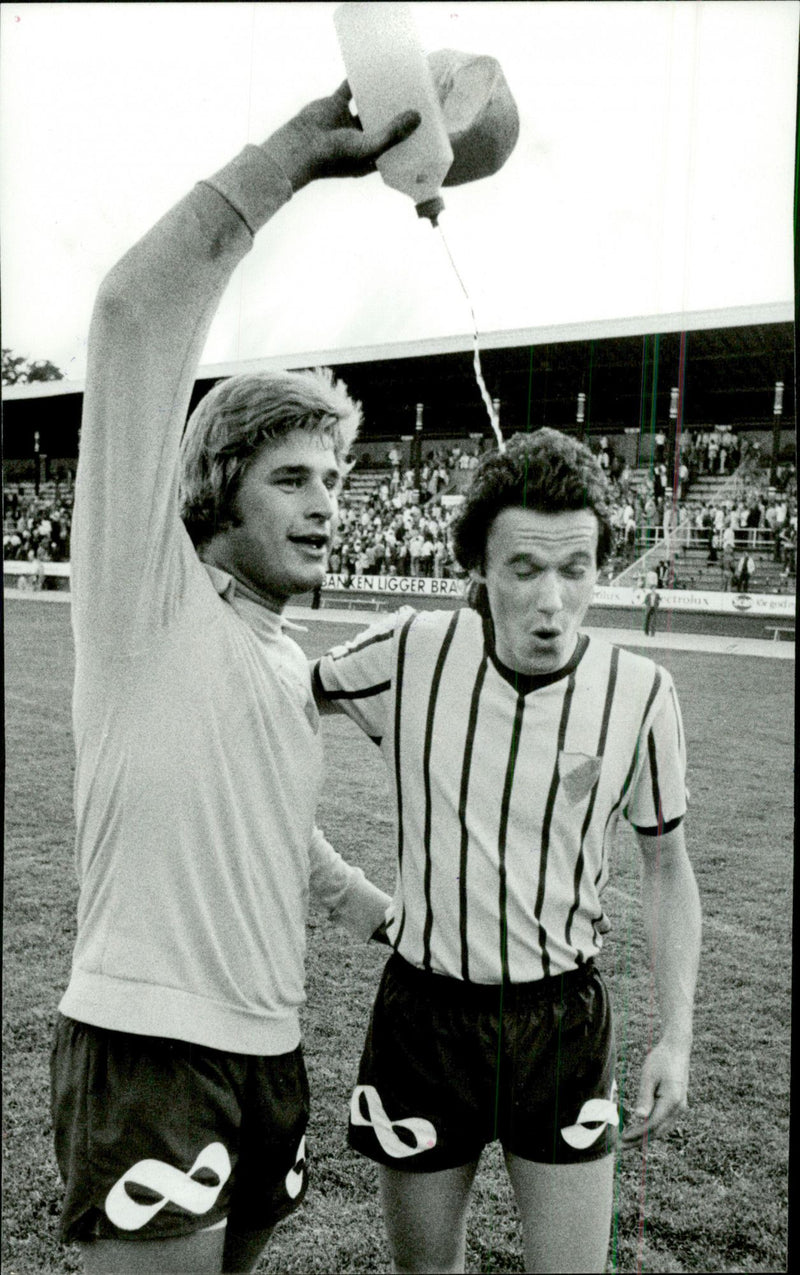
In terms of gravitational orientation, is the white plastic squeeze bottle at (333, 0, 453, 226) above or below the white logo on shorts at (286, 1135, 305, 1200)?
above

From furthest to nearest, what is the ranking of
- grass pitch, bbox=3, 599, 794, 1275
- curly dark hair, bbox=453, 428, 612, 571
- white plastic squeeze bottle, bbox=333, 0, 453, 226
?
grass pitch, bbox=3, 599, 794, 1275
curly dark hair, bbox=453, 428, 612, 571
white plastic squeeze bottle, bbox=333, 0, 453, 226

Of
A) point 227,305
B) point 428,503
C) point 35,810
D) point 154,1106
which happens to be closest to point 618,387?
point 428,503

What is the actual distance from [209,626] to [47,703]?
1.08 meters

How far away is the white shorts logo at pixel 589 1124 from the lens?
1.16 meters

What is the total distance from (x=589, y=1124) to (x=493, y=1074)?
131 millimetres

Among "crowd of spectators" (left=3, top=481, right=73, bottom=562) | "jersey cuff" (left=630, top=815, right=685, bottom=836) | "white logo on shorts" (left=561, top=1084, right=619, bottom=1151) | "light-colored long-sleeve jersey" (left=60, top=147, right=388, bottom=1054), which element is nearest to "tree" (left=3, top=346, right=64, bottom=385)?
"crowd of spectators" (left=3, top=481, right=73, bottom=562)

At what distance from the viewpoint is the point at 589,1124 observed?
117cm

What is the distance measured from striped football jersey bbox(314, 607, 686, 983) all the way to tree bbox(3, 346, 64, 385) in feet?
1.80

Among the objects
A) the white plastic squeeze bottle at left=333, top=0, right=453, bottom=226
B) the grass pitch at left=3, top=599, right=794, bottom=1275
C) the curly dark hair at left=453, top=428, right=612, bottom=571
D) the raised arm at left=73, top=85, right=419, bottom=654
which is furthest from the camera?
the grass pitch at left=3, top=599, right=794, bottom=1275

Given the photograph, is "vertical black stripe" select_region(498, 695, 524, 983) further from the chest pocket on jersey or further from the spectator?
the spectator

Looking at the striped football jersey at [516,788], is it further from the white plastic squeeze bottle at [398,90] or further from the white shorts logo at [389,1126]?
the white plastic squeeze bottle at [398,90]

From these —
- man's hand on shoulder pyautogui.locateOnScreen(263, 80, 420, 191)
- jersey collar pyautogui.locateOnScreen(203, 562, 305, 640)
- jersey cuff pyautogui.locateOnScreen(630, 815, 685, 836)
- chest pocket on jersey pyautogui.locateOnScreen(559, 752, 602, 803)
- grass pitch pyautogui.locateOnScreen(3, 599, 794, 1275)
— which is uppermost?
man's hand on shoulder pyautogui.locateOnScreen(263, 80, 420, 191)

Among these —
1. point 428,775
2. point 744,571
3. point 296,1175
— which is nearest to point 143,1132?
point 296,1175

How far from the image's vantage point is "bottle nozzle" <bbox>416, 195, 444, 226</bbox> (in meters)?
1.11
